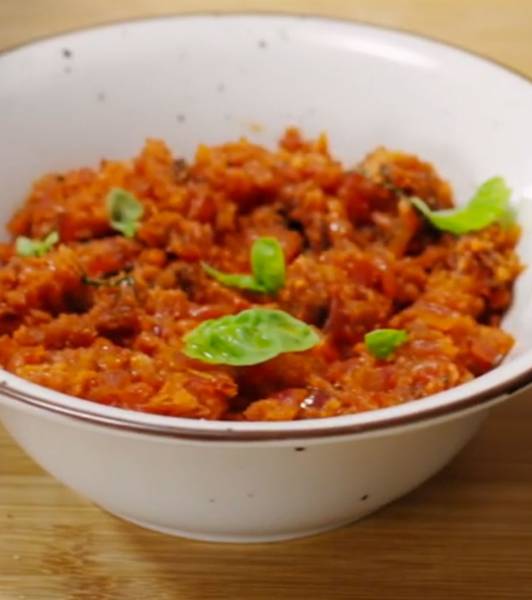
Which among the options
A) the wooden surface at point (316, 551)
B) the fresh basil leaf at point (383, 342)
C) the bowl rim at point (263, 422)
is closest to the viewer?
the bowl rim at point (263, 422)

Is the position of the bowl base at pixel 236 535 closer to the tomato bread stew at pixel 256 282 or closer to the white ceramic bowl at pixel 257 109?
the white ceramic bowl at pixel 257 109

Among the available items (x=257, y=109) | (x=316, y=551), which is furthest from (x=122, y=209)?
(x=316, y=551)

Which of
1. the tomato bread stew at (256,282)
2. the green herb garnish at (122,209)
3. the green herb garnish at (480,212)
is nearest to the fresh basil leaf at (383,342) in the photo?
the tomato bread stew at (256,282)

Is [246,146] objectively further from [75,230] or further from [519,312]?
[519,312]

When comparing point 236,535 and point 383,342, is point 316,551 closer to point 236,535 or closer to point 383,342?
point 236,535

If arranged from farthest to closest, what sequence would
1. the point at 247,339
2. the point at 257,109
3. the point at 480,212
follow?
the point at 257,109 < the point at 480,212 < the point at 247,339

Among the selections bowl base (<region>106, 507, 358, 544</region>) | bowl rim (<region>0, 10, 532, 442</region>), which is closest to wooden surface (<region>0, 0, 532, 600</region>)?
bowl base (<region>106, 507, 358, 544</region>)

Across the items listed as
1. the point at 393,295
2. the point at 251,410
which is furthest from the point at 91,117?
the point at 251,410
